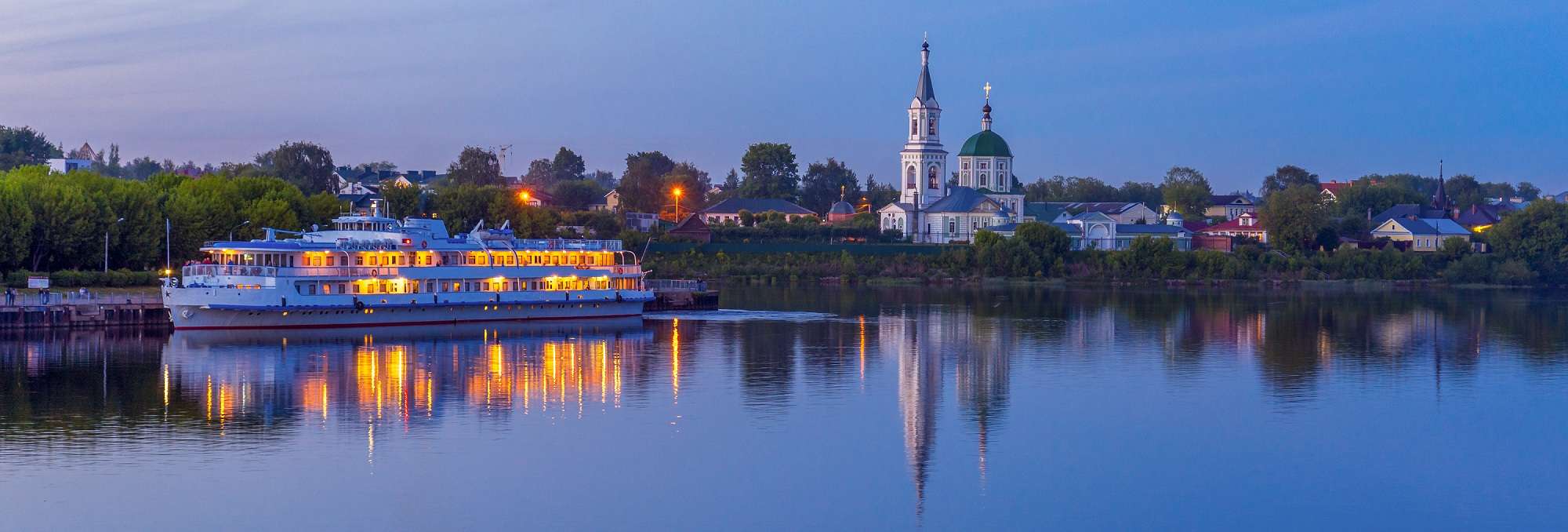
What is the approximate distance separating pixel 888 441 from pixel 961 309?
135ft

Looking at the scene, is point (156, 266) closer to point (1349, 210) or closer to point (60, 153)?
point (60, 153)

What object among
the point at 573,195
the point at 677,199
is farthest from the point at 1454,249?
the point at 573,195

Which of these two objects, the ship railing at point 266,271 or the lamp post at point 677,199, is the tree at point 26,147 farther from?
→ the ship railing at point 266,271

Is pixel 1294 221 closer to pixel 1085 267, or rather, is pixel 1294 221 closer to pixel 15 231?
pixel 1085 267

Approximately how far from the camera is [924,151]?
140m

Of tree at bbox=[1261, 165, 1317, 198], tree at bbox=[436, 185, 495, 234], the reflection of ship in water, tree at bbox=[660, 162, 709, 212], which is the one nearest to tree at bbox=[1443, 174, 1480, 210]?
tree at bbox=[1261, 165, 1317, 198]

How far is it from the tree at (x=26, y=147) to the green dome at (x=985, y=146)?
76902 millimetres

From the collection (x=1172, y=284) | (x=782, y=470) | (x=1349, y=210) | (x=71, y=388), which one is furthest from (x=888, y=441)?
(x=1349, y=210)

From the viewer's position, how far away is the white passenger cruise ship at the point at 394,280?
5419 cm

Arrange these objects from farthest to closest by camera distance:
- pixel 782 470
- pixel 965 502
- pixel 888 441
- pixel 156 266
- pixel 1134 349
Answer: pixel 156 266, pixel 1134 349, pixel 888 441, pixel 782 470, pixel 965 502

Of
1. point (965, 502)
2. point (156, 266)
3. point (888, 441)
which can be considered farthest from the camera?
point (156, 266)

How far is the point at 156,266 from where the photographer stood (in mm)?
70000

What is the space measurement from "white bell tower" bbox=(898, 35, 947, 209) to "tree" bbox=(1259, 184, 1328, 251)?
1218 inches

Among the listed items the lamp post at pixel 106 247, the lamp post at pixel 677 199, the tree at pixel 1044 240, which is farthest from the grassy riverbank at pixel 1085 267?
the lamp post at pixel 106 247
